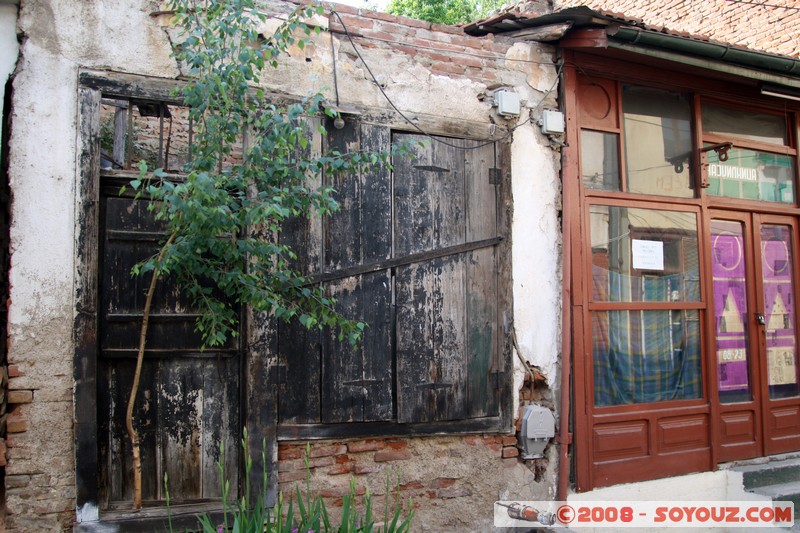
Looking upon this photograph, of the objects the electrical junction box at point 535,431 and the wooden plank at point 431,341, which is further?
the electrical junction box at point 535,431

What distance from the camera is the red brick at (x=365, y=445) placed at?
4.36 meters

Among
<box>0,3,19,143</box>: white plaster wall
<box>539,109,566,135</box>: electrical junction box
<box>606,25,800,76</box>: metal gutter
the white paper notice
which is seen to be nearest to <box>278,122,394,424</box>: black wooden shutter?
<box>539,109,566,135</box>: electrical junction box

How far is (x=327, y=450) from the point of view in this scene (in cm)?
429

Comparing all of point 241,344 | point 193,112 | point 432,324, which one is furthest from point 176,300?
point 432,324

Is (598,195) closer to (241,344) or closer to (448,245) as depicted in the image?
(448,245)

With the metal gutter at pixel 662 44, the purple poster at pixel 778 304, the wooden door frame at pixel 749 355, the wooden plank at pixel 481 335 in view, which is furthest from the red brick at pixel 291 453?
the purple poster at pixel 778 304

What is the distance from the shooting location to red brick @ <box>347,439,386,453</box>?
4.36 metres

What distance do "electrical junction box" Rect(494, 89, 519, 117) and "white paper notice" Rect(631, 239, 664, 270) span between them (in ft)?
5.15

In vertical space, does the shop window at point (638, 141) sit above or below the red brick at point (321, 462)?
above

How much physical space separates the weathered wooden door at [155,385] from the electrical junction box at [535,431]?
2.08 metres

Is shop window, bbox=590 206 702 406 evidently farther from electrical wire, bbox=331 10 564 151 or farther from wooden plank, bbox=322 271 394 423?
wooden plank, bbox=322 271 394 423

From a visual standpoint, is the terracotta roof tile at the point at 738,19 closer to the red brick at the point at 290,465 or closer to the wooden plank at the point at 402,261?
the wooden plank at the point at 402,261

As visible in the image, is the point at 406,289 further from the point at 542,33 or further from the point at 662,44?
the point at 662,44

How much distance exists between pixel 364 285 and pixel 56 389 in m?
1.96
